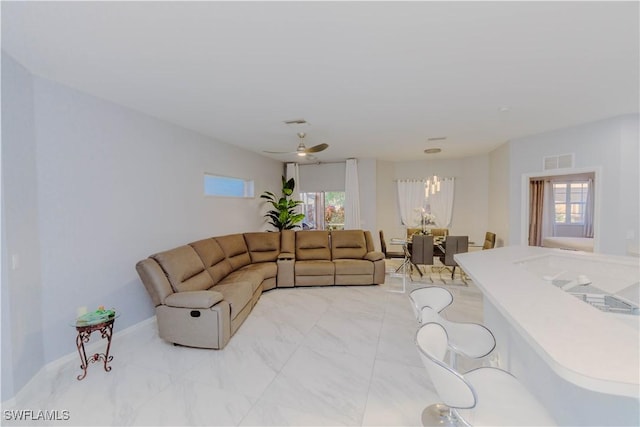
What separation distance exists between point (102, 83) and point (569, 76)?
4.49m

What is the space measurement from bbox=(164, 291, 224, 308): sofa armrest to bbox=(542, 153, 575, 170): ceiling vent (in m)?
5.49

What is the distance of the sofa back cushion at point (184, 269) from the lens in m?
3.15

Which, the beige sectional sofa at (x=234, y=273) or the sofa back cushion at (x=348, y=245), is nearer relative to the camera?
the beige sectional sofa at (x=234, y=273)

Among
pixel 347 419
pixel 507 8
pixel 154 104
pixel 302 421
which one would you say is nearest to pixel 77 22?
pixel 154 104

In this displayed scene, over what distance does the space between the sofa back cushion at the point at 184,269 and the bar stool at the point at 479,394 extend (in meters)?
2.83

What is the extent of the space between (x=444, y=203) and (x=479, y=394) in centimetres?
648

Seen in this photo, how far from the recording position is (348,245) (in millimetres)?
5539

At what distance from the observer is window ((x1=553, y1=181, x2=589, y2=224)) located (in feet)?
24.1

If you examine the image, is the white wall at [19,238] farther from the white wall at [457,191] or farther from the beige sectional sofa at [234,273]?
the white wall at [457,191]

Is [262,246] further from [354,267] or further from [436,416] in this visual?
[436,416]

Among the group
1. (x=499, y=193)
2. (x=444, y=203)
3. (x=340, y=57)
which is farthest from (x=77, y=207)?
(x=444, y=203)

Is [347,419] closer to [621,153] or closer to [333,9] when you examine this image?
[333,9]

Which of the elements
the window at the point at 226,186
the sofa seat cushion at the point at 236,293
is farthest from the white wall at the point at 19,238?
the window at the point at 226,186

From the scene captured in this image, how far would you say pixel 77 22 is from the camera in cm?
177
